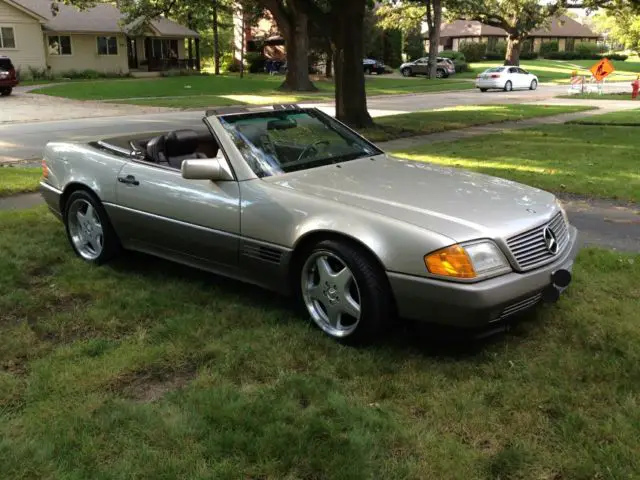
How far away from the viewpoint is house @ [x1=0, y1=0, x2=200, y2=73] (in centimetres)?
4116

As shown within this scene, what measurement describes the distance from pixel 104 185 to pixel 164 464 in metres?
3.03

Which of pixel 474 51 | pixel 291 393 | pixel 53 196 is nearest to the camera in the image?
pixel 291 393

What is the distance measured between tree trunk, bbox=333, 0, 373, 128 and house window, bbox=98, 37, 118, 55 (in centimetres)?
3574

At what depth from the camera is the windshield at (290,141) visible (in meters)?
4.53

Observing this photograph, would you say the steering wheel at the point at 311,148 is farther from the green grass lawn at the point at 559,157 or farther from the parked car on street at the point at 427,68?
the parked car on street at the point at 427,68

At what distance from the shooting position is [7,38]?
134 feet

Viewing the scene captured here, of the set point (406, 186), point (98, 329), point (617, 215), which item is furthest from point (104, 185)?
point (617, 215)

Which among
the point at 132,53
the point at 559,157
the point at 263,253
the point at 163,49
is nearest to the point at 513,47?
the point at 163,49

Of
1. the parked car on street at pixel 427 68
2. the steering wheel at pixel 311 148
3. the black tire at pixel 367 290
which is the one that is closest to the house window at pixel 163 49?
the parked car on street at pixel 427 68

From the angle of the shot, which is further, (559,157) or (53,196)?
(559,157)

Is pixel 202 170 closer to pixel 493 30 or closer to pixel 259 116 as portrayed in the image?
pixel 259 116

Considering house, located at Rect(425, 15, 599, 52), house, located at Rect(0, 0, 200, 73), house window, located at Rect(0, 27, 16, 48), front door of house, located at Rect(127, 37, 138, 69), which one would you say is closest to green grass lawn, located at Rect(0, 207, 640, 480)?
house, located at Rect(0, 0, 200, 73)

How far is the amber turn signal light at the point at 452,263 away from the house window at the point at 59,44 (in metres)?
46.3

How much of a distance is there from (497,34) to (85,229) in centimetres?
8381
